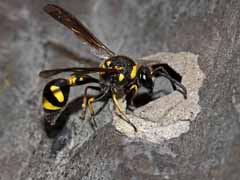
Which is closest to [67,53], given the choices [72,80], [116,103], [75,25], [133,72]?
[75,25]

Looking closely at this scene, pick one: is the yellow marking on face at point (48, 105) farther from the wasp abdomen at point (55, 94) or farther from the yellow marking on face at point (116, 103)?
the yellow marking on face at point (116, 103)

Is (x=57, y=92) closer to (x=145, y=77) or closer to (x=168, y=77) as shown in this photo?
(x=145, y=77)

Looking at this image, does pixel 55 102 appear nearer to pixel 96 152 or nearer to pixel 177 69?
pixel 96 152

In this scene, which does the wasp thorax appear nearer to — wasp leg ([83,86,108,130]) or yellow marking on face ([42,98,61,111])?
wasp leg ([83,86,108,130])

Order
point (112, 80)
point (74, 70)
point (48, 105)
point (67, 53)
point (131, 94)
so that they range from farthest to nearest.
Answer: point (67, 53) < point (131, 94) < point (112, 80) < point (48, 105) < point (74, 70)

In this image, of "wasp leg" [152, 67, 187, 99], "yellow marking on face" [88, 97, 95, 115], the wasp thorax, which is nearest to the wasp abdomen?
"yellow marking on face" [88, 97, 95, 115]
